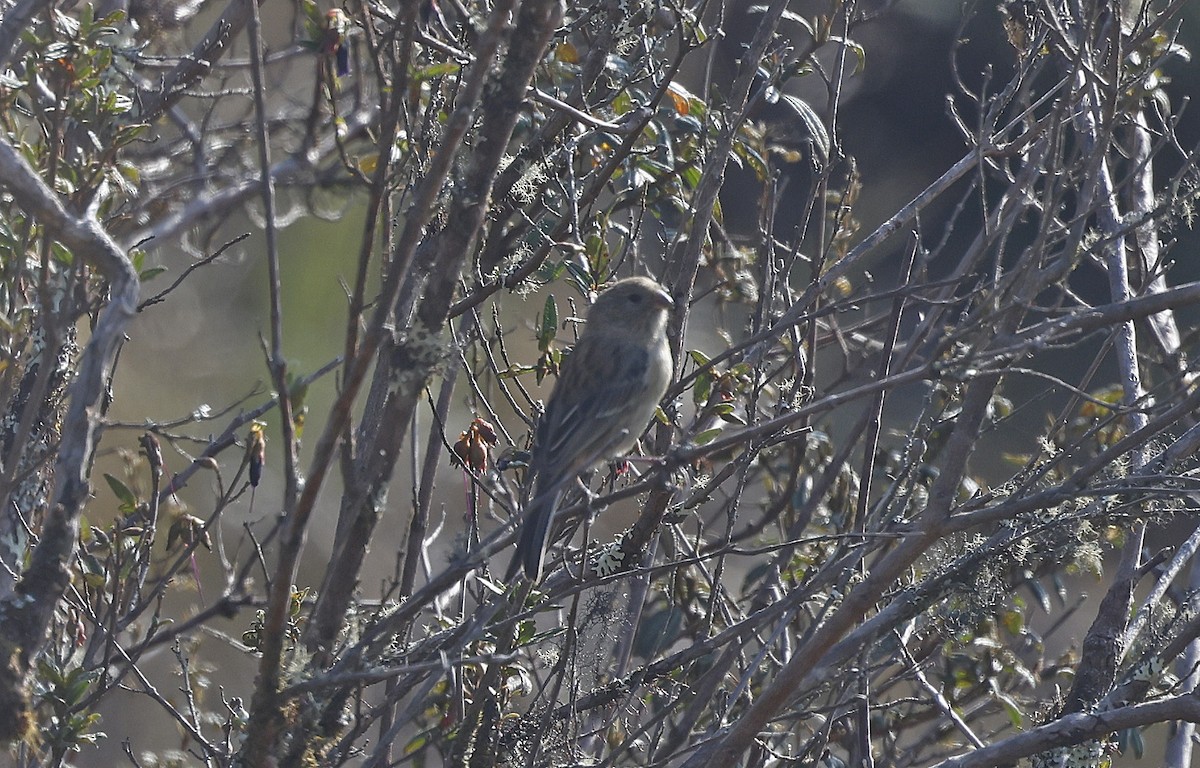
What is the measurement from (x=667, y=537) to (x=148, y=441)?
183cm

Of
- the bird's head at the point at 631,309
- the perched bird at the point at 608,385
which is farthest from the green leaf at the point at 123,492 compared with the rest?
the bird's head at the point at 631,309

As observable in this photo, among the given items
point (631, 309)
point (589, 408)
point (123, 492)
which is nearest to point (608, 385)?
point (589, 408)

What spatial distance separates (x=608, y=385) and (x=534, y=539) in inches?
52.1

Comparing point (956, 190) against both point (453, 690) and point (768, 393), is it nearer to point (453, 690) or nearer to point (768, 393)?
point (768, 393)

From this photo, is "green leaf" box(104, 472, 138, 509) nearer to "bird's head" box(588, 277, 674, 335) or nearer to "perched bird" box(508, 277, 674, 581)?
"perched bird" box(508, 277, 674, 581)

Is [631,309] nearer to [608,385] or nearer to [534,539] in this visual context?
[608,385]

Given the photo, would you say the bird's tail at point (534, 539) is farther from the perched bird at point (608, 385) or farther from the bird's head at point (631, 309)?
the bird's head at point (631, 309)

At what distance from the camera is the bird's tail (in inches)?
137

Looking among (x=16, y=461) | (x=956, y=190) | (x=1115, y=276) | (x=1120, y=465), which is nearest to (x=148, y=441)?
(x=16, y=461)

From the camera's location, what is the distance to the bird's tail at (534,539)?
3.49 m

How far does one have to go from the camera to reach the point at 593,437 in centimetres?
450

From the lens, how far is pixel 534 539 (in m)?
3.54

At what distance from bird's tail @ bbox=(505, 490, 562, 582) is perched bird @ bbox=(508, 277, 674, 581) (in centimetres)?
31

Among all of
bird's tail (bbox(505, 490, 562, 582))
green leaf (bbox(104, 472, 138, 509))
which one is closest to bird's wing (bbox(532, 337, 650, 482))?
bird's tail (bbox(505, 490, 562, 582))
